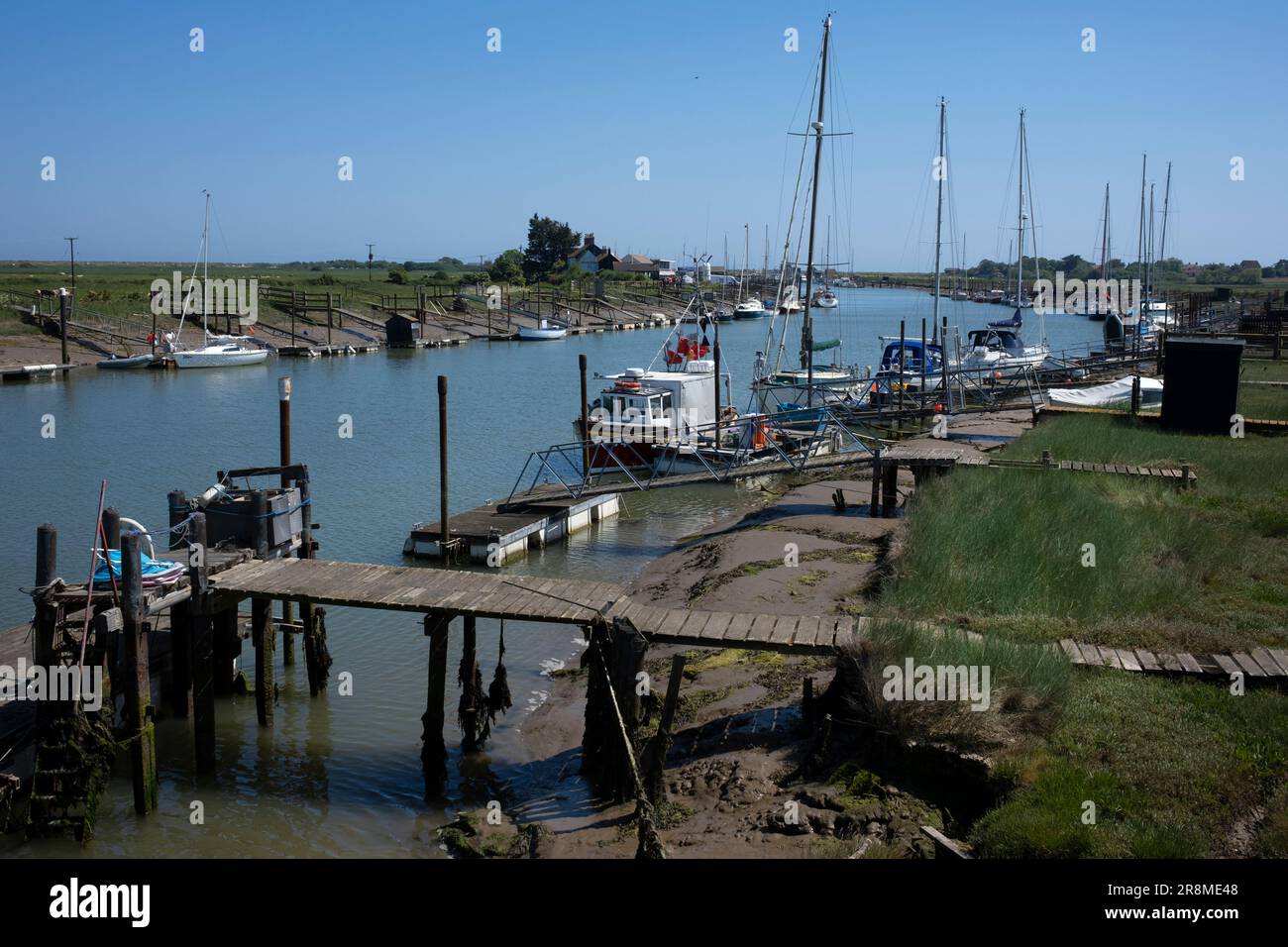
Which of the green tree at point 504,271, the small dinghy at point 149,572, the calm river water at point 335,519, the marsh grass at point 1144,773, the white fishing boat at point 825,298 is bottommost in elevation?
the calm river water at point 335,519

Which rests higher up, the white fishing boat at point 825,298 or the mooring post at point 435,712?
the white fishing boat at point 825,298

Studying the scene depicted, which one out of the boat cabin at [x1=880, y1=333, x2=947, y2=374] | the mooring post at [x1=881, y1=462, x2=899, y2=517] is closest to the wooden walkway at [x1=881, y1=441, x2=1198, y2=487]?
the mooring post at [x1=881, y1=462, x2=899, y2=517]

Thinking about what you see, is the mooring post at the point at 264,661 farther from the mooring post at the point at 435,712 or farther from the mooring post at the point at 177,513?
the mooring post at the point at 435,712

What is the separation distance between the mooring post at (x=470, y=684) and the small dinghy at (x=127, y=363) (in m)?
53.4

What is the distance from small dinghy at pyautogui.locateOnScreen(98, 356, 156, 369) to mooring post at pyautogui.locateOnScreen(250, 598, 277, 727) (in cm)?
5152

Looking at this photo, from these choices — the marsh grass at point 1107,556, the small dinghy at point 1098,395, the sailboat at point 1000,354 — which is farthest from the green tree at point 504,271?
the marsh grass at point 1107,556

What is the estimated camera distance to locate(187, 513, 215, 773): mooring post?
42.8 ft

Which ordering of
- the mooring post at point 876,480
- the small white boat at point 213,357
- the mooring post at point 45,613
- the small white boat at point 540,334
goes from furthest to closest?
the small white boat at point 540,334 < the small white boat at point 213,357 < the mooring post at point 876,480 < the mooring post at point 45,613

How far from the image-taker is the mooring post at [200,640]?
1304cm

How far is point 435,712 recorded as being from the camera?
12.9 meters

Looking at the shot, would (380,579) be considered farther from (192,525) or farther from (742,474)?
(742,474)

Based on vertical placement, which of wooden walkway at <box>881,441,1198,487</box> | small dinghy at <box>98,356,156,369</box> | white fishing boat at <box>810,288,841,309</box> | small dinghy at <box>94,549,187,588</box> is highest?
white fishing boat at <box>810,288,841,309</box>

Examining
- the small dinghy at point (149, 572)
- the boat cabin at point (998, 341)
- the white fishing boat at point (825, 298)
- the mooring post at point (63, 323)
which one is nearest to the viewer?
the small dinghy at point (149, 572)

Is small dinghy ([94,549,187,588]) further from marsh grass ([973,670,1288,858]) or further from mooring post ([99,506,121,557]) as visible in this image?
marsh grass ([973,670,1288,858])
